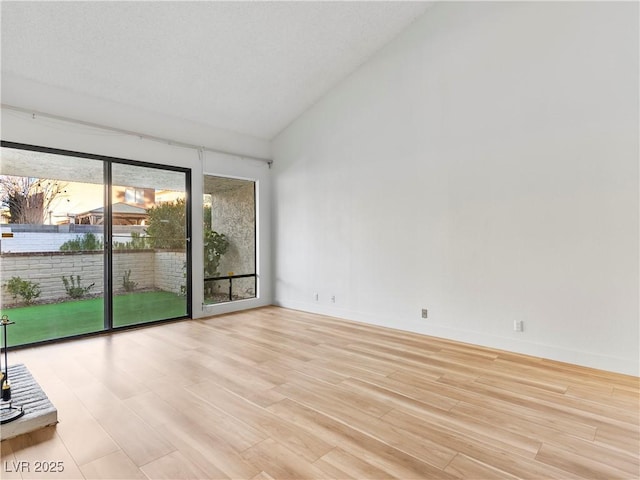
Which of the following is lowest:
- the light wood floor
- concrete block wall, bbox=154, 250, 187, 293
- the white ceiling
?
the light wood floor

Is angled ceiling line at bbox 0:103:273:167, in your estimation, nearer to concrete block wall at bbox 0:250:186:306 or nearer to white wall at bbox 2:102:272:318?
white wall at bbox 2:102:272:318

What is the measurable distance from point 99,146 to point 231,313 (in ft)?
10.2

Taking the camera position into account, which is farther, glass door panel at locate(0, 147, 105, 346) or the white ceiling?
glass door panel at locate(0, 147, 105, 346)

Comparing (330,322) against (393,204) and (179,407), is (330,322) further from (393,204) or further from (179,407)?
(179,407)

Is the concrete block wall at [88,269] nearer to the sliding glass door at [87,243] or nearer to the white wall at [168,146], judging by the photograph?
the sliding glass door at [87,243]

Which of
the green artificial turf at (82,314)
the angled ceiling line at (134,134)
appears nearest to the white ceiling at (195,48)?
the angled ceiling line at (134,134)

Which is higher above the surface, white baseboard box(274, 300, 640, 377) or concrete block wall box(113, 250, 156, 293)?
concrete block wall box(113, 250, 156, 293)

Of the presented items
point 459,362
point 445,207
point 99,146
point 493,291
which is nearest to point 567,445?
point 459,362

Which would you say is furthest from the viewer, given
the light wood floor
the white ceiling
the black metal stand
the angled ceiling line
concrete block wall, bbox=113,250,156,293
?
concrete block wall, bbox=113,250,156,293

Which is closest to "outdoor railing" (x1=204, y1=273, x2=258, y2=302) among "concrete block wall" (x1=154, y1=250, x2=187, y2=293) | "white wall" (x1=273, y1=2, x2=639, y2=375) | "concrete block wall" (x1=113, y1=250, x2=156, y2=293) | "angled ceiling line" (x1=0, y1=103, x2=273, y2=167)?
"concrete block wall" (x1=154, y1=250, x2=187, y2=293)

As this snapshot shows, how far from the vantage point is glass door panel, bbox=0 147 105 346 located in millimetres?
3949

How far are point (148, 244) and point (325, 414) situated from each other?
3799mm

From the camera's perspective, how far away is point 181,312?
17.7ft

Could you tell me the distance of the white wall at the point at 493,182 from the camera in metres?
3.24
